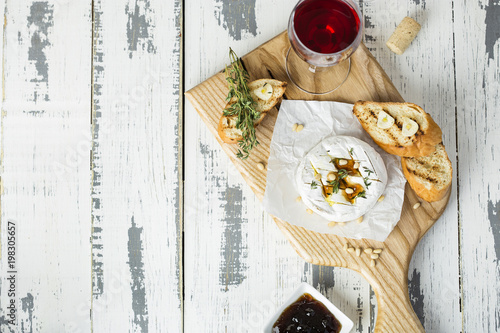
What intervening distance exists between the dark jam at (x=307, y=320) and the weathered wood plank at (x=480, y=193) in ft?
1.60

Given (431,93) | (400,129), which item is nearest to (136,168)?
(400,129)

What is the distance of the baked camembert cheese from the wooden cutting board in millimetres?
129

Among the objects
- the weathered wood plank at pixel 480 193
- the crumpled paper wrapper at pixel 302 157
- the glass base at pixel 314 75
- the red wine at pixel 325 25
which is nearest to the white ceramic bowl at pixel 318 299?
the crumpled paper wrapper at pixel 302 157

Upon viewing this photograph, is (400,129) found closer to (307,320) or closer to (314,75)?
(314,75)

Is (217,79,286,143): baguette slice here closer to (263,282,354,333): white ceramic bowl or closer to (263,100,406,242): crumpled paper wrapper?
(263,100,406,242): crumpled paper wrapper

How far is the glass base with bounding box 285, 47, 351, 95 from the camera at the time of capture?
1.31 m

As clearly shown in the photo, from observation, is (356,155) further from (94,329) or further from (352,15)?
(94,329)

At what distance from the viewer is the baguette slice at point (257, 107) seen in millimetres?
1252

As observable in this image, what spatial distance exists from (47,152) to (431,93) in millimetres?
1347

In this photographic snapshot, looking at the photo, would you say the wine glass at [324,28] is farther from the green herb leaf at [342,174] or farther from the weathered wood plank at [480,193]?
the weathered wood plank at [480,193]

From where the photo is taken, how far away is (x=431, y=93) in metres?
1.38

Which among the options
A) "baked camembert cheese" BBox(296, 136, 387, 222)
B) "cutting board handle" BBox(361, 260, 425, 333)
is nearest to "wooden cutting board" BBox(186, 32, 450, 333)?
"cutting board handle" BBox(361, 260, 425, 333)

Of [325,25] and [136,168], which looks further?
[136,168]

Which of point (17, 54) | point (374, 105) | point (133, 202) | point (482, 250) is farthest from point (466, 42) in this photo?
point (17, 54)
